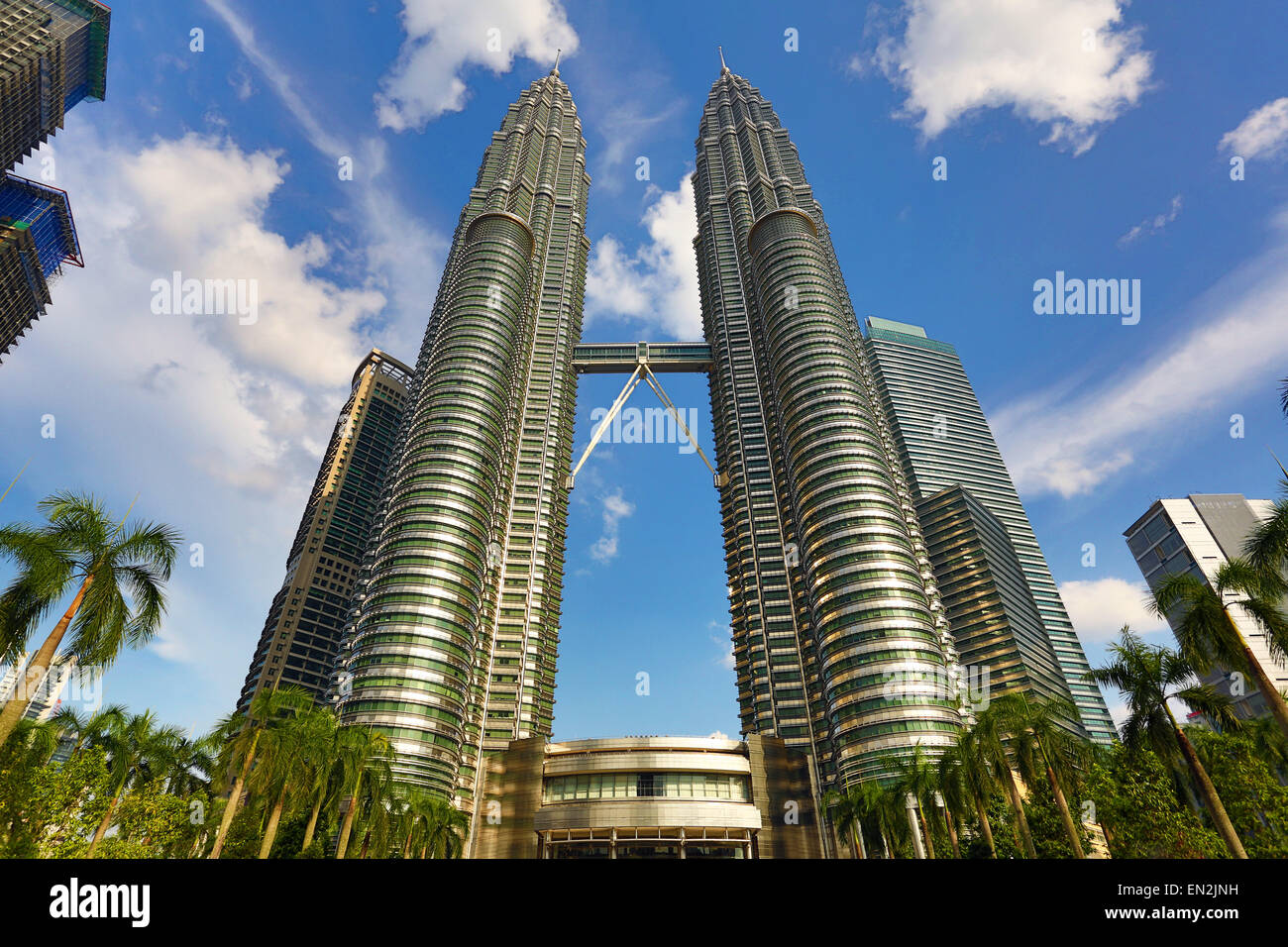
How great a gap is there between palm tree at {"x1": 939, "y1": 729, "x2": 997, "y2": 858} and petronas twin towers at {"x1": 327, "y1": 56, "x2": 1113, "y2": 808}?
37.7 meters

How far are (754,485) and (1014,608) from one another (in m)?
73.2

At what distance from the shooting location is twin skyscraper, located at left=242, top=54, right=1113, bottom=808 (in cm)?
10281

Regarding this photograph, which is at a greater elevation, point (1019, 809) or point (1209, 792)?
point (1019, 809)

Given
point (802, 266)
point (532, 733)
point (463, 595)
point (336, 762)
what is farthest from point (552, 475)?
point (336, 762)

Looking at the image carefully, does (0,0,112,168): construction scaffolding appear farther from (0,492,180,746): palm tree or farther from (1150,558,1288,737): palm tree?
(1150,558,1288,737): palm tree

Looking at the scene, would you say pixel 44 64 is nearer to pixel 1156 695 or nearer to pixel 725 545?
pixel 725 545

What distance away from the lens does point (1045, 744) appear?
40.4m

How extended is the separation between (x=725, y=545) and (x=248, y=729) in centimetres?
12682

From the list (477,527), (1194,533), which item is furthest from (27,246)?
(1194,533)

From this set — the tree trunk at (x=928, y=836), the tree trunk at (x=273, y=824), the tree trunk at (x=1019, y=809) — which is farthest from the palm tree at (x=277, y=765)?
the tree trunk at (x=928, y=836)

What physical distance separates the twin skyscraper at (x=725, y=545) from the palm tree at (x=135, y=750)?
154 ft
